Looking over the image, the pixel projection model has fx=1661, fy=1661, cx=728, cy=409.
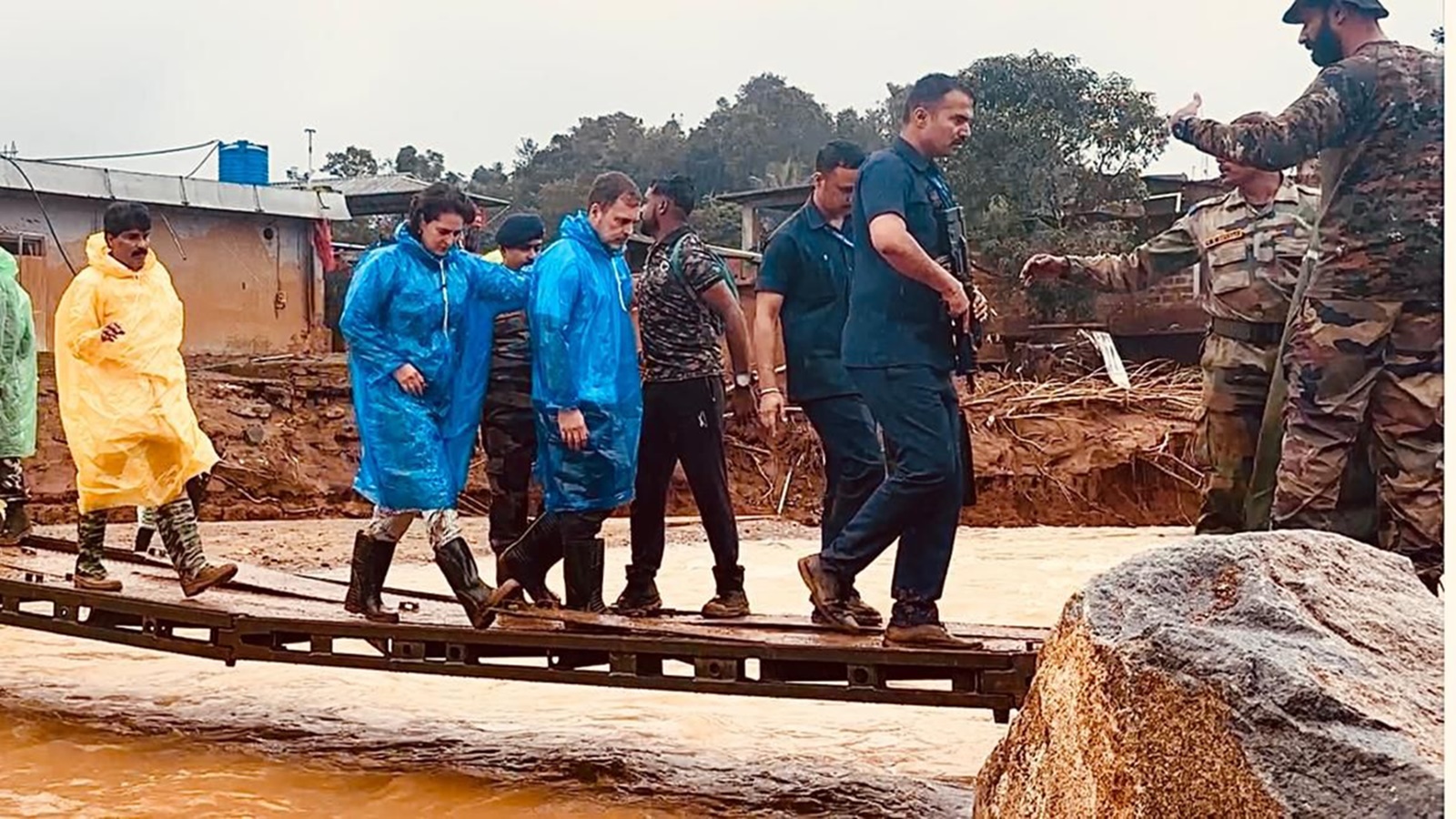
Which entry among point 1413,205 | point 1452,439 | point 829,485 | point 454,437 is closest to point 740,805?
point 829,485

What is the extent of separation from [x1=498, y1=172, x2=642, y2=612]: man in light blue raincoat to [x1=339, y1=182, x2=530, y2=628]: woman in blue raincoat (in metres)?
0.28

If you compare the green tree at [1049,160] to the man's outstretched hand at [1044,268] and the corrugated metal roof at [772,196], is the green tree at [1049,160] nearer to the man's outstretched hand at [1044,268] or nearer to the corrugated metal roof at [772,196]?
the corrugated metal roof at [772,196]

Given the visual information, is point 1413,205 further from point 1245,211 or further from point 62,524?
point 62,524

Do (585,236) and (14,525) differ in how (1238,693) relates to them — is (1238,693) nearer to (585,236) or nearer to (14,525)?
(585,236)

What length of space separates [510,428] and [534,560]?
1124 millimetres

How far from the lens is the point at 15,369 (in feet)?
27.3

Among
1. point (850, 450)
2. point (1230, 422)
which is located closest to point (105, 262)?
point (850, 450)

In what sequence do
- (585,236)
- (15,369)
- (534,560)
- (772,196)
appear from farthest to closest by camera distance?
(772,196) < (15,369) < (534,560) < (585,236)

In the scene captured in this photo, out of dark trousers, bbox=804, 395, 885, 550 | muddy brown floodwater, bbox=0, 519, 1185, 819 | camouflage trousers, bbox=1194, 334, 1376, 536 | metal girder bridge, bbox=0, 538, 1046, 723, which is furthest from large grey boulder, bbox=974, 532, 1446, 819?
camouflage trousers, bbox=1194, 334, 1376, 536

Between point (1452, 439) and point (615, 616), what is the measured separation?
13.7 ft

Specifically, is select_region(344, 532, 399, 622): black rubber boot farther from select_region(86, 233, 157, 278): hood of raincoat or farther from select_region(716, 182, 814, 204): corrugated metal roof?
select_region(716, 182, 814, 204): corrugated metal roof

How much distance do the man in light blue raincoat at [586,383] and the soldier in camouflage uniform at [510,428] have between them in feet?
3.61

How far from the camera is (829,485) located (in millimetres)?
5793

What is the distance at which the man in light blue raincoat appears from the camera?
18.1 ft
